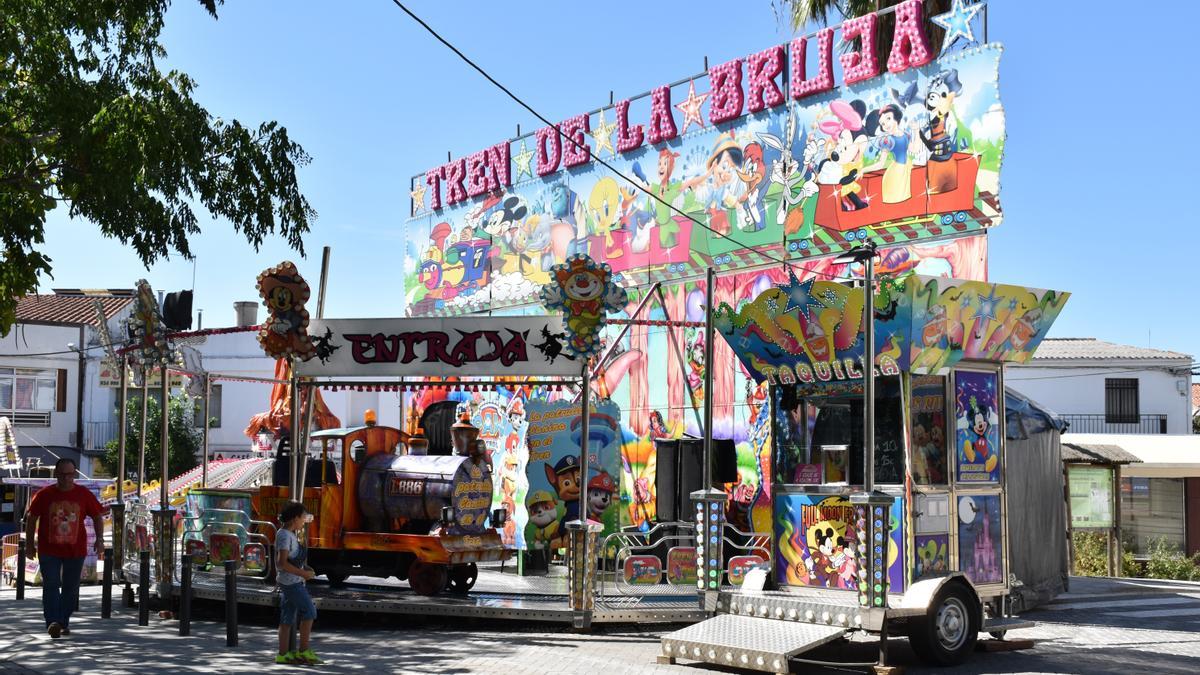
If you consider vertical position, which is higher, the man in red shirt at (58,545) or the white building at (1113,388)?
the white building at (1113,388)

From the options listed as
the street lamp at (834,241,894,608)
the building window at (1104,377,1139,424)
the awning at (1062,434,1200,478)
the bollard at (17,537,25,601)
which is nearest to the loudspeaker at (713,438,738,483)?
the street lamp at (834,241,894,608)

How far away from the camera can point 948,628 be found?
11.9 m

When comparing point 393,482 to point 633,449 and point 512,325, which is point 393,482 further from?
point 633,449

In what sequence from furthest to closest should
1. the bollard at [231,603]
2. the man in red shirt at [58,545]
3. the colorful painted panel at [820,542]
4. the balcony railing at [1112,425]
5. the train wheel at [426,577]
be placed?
the balcony railing at [1112,425], the train wheel at [426,577], the colorful painted panel at [820,542], the man in red shirt at [58,545], the bollard at [231,603]

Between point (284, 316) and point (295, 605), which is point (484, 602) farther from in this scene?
point (284, 316)

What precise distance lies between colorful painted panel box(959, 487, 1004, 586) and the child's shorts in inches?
259

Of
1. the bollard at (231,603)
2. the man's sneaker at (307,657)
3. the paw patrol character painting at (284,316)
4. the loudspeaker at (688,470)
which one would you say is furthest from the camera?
the loudspeaker at (688,470)

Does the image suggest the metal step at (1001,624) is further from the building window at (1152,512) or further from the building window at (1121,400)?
the building window at (1121,400)

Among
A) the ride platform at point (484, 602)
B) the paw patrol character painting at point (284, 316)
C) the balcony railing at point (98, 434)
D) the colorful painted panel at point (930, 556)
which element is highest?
the paw patrol character painting at point (284, 316)

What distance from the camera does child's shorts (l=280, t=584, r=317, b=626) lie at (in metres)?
10.9

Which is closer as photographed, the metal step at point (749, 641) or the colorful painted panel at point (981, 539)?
the metal step at point (749, 641)

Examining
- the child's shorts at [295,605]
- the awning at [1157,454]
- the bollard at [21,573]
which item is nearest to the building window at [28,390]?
the bollard at [21,573]

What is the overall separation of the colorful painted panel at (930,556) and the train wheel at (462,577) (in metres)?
5.75

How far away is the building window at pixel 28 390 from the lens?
3809cm
